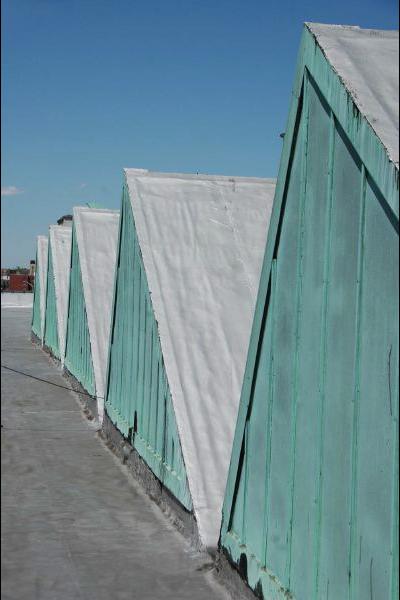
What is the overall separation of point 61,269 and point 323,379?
64.3 feet

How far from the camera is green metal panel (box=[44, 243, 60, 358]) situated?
21872 mm

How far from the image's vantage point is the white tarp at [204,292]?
22.7ft

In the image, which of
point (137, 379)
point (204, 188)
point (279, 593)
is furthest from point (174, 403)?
point (204, 188)

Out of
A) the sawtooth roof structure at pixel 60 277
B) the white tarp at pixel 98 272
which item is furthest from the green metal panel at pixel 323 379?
the sawtooth roof structure at pixel 60 277

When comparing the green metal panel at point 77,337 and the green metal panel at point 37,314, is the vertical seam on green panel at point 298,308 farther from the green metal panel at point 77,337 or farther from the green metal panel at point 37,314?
the green metal panel at point 37,314

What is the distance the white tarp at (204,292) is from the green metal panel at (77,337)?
4.28 metres

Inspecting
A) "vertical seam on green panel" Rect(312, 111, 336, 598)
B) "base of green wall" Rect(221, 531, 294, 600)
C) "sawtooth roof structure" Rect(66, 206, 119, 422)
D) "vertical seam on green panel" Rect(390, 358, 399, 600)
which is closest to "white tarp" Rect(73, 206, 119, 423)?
"sawtooth roof structure" Rect(66, 206, 119, 422)

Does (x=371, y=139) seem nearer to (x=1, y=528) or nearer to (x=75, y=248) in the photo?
(x=1, y=528)

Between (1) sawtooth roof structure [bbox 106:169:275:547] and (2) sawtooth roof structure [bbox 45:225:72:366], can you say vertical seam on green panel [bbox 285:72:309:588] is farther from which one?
(2) sawtooth roof structure [bbox 45:225:72:366]

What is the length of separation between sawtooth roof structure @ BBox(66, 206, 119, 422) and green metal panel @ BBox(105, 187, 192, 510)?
1.76 meters

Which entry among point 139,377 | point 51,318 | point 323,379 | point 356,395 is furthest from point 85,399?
point 356,395

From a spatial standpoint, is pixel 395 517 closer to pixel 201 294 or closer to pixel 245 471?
pixel 245 471

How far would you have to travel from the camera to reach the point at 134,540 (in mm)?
6551

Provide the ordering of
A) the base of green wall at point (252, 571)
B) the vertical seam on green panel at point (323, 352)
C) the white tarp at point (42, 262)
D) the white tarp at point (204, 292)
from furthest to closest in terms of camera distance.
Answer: the white tarp at point (42, 262)
the white tarp at point (204, 292)
the base of green wall at point (252, 571)
the vertical seam on green panel at point (323, 352)
